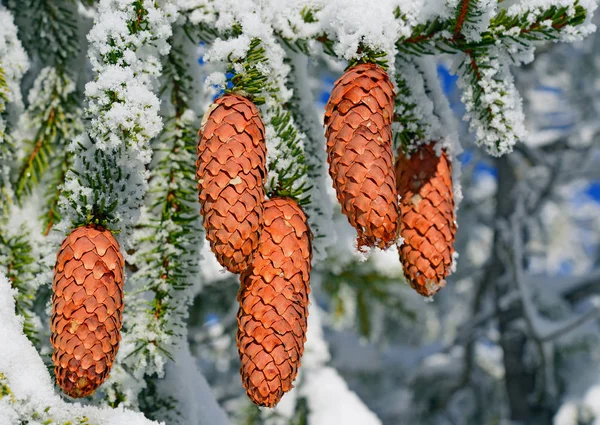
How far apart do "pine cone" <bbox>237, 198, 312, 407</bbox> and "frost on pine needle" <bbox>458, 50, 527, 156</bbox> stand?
401 millimetres

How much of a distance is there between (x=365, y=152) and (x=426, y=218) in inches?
10.6

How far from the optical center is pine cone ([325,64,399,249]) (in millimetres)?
919

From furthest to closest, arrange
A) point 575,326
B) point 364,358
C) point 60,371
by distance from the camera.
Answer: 1. point 364,358
2. point 575,326
3. point 60,371

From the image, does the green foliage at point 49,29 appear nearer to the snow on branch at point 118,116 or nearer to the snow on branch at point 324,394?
the snow on branch at point 118,116

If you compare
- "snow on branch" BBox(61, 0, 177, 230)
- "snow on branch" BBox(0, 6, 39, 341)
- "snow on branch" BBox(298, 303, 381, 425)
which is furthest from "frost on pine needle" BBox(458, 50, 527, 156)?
"snow on branch" BBox(298, 303, 381, 425)

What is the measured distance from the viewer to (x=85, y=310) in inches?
35.9

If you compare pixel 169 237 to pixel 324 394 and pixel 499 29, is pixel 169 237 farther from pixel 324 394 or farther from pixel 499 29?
pixel 324 394

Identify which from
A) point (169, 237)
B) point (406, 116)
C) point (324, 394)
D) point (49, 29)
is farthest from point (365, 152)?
point (324, 394)

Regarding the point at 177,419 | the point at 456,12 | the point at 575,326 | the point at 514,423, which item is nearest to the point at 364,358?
the point at 514,423

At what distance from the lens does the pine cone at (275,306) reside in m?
0.93

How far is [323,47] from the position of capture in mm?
1205

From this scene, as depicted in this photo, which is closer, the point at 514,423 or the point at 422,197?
the point at 422,197

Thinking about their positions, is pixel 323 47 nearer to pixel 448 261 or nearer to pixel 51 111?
pixel 448 261

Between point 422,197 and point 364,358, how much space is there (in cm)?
533
